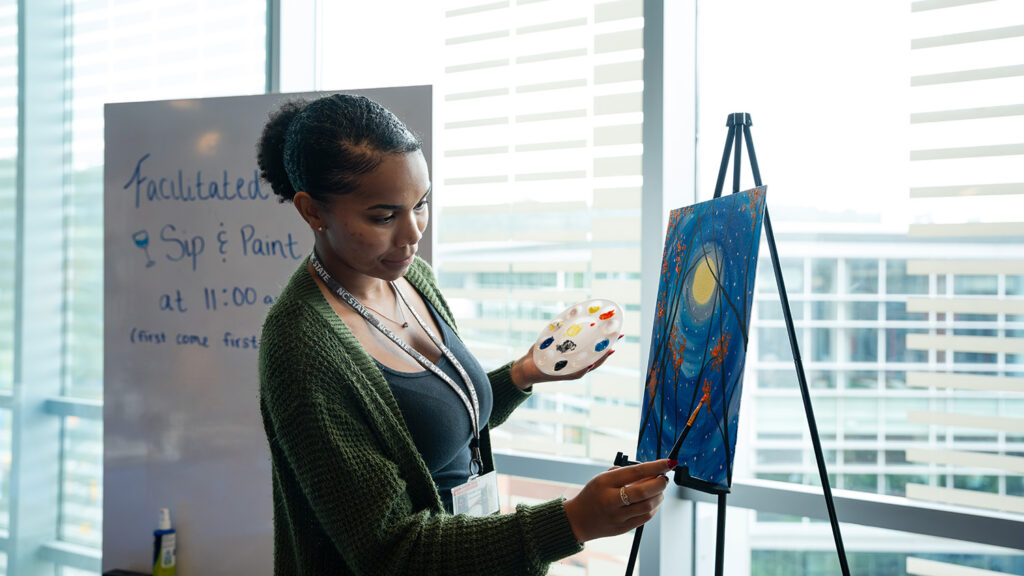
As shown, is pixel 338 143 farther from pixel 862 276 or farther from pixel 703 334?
pixel 862 276

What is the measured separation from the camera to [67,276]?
10.2ft

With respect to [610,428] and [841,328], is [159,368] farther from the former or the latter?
[841,328]

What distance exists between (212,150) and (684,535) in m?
1.75

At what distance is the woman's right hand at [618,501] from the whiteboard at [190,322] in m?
1.32

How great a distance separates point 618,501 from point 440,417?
33 centimetres

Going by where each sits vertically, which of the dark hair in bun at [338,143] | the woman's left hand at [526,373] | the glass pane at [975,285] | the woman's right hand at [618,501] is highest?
the dark hair in bun at [338,143]

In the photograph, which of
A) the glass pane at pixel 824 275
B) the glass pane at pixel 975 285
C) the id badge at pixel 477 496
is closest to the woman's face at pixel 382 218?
the id badge at pixel 477 496

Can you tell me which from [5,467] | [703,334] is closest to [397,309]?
[703,334]

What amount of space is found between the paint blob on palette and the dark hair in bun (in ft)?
1.66

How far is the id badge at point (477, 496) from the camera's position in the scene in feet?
4.15

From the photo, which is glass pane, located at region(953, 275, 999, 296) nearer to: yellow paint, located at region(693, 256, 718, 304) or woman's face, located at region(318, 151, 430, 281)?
yellow paint, located at region(693, 256, 718, 304)

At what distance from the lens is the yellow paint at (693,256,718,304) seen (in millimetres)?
1308

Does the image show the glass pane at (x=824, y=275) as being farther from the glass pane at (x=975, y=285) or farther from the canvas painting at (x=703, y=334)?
the canvas painting at (x=703, y=334)

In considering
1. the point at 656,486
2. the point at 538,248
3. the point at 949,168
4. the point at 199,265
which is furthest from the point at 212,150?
the point at 949,168
